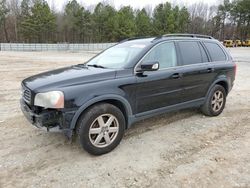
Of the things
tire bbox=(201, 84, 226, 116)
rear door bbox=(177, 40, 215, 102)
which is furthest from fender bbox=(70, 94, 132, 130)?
tire bbox=(201, 84, 226, 116)

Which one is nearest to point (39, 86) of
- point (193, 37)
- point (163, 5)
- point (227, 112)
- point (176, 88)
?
point (176, 88)

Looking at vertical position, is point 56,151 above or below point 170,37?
below

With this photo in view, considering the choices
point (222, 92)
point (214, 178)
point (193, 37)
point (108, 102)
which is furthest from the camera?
point (222, 92)

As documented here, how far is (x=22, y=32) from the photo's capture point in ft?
163

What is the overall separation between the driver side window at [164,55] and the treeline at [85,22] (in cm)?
4669

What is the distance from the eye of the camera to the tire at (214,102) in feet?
17.3

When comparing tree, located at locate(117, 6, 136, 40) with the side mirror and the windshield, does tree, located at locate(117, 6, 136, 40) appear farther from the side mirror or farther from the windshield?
the side mirror

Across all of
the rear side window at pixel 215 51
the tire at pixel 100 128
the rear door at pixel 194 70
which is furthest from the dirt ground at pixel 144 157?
the rear side window at pixel 215 51

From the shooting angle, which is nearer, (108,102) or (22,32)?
(108,102)

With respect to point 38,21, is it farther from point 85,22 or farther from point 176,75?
point 176,75

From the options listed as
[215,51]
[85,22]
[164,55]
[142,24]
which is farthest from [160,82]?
[142,24]

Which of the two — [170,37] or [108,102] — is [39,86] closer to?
[108,102]

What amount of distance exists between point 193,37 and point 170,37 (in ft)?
2.41

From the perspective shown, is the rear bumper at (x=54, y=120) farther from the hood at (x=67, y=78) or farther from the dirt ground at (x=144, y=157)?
the dirt ground at (x=144, y=157)
